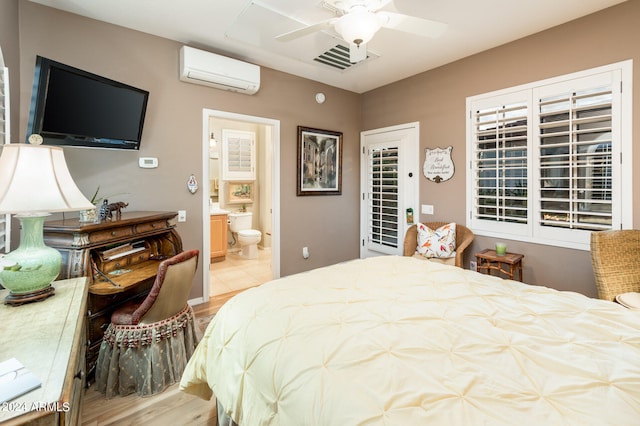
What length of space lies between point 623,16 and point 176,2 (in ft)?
11.7

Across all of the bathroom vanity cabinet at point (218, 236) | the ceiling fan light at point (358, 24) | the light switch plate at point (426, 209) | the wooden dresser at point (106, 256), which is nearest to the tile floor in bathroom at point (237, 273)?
the bathroom vanity cabinet at point (218, 236)

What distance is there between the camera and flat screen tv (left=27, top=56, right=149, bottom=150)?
200 cm

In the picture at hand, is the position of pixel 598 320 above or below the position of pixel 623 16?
below

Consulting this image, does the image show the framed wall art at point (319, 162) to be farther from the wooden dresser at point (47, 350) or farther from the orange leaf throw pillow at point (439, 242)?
the wooden dresser at point (47, 350)

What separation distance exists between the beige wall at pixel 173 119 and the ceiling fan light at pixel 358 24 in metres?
1.86

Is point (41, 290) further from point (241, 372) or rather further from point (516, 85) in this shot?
point (516, 85)

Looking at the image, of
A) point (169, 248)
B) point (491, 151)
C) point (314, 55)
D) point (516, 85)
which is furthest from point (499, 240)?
point (169, 248)

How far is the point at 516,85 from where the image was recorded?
9.82 ft

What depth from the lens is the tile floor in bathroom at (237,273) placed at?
12.9 ft

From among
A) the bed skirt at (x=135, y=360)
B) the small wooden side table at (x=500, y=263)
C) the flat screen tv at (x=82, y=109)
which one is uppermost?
the flat screen tv at (x=82, y=109)

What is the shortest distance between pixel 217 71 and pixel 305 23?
3.35 ft

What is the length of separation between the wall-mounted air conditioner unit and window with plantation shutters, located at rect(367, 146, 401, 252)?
195 centimetres

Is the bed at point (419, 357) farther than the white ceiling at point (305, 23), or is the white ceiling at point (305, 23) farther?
the white ceiling at point (305, 23)

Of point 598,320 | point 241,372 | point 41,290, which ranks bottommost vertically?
point 241,372
